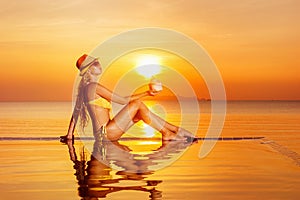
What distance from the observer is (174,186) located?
8.13 metres

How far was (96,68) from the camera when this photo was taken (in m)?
13.4

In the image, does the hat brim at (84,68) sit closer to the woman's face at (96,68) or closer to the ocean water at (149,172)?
the woman's face at (96,68)

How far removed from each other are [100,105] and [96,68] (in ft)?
2.88

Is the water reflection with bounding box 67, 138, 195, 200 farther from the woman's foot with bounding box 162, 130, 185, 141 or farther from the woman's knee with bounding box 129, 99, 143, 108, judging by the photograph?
the woman's knee with bounding box 129, 99, 143, 108

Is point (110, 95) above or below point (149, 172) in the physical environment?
above

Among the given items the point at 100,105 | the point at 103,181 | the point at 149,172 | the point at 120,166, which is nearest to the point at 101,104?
the point at 100,105

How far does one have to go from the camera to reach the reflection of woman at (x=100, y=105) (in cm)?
1345

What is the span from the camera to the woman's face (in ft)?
A: 44.0

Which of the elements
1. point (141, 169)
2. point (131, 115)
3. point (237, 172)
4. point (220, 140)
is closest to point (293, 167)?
point (237, 172)

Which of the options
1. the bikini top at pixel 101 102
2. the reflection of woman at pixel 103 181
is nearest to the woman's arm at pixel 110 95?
the bikini top at pixel 101 102

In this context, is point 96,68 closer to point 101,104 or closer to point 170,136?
point 101,104

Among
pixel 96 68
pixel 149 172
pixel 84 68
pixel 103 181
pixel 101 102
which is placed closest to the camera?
pixel 103 181

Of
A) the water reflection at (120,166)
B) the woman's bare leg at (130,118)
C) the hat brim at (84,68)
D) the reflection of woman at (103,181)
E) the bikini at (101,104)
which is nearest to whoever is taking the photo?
the reflection of woman at (103,181)

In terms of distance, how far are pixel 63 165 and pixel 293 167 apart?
4.19 m
